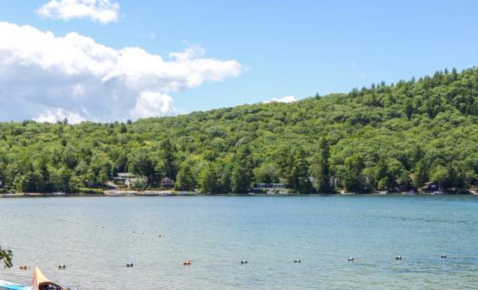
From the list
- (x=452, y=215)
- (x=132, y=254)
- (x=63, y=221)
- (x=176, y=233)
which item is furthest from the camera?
(x=452, y=215)

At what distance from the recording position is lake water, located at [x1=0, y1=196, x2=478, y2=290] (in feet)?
178

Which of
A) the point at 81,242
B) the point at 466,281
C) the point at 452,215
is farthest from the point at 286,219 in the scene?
the point at 466,281

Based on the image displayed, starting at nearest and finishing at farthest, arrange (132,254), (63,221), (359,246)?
(132,254)
(359,246)
(63,221)

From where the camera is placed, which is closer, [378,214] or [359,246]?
[359,246]

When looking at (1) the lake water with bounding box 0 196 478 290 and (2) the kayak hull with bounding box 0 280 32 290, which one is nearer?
(2) the kayak hull with bounding box 0 280 32 290

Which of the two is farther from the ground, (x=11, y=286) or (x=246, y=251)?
(x=246, y=251)

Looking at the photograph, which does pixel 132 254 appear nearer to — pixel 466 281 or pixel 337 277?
pixel 337 277

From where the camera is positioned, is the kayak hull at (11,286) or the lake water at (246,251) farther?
the lake water at (246,251)

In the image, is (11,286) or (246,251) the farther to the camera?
(246,251)

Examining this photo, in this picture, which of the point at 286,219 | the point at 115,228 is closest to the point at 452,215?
the point at 286,219

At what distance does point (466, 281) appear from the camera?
53.7 m

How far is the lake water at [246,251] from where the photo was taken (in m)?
54.1

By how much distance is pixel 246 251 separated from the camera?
7138 centimetres

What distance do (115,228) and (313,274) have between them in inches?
1935
